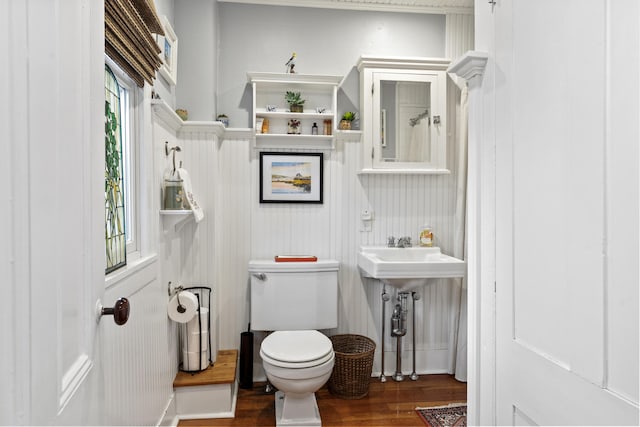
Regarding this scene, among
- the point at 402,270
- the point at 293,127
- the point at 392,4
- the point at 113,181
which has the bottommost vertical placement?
the point at 402,270

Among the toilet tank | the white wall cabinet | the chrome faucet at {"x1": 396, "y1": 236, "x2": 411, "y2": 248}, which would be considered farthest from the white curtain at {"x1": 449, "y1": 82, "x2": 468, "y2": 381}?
the toilet tank

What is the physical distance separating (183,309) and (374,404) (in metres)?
1.34

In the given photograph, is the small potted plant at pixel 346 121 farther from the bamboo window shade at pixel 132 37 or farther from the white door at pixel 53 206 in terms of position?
the white door at pixel 53 206

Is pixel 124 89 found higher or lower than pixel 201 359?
higher

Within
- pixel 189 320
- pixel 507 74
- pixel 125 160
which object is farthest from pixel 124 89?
pixel 507 74

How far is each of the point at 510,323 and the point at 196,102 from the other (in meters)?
2.31

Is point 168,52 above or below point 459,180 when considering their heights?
above

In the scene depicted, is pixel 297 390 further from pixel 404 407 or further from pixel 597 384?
pixel 597 384

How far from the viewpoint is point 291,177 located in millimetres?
2877

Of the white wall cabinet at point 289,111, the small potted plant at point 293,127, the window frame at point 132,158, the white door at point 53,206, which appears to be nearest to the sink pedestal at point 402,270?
the white wall cabinet at point 289,111

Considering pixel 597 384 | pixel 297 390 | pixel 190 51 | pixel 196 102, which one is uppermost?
pixel 190 51

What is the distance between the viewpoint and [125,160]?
168 cm

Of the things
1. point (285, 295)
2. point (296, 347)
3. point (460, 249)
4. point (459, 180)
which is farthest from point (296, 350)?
point (459, 180)

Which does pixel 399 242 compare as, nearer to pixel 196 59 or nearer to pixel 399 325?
pixel 399 325
